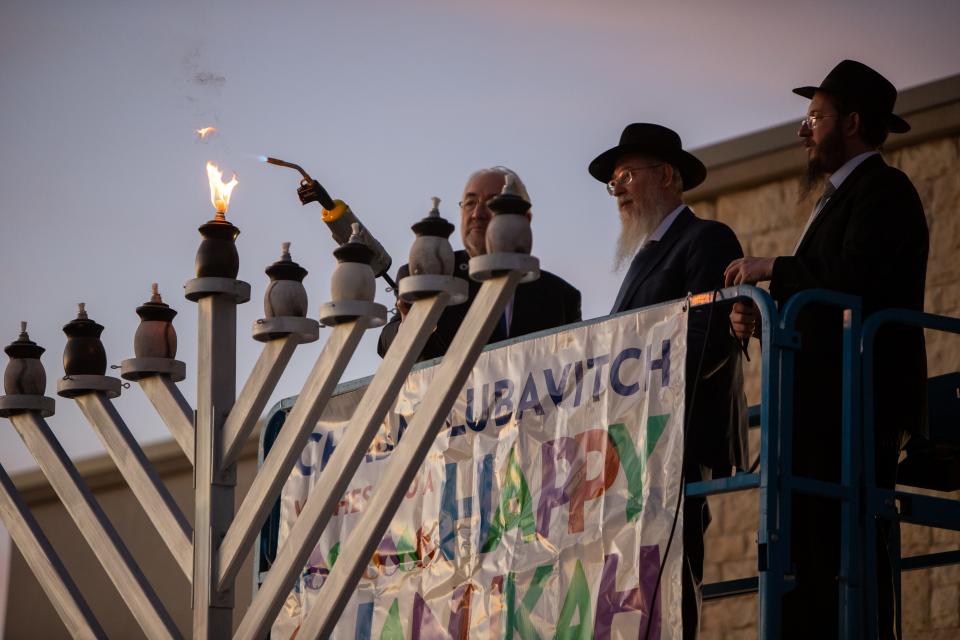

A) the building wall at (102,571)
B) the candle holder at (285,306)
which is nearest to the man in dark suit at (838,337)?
the candle holder at (285,306)

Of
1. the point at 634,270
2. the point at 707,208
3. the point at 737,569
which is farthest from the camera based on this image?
the point at 707,208

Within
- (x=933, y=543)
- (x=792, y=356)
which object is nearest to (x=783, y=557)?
(x=792, y=356)

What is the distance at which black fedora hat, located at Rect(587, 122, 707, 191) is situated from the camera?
5.60 meters

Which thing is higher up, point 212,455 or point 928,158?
point 928,158

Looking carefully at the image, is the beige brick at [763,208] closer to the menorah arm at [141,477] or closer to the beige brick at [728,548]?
the beige brick at [728,548]

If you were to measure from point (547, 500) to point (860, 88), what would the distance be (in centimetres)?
145

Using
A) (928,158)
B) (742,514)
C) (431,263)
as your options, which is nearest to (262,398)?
(431,263)

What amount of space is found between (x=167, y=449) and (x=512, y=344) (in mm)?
7441

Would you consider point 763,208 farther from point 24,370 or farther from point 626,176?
point 24,370

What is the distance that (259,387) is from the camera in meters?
4.68

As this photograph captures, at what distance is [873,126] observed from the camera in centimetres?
496

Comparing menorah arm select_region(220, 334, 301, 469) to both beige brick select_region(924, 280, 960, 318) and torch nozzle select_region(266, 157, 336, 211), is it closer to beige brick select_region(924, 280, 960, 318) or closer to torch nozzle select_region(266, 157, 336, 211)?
torch nozzle select_region(266, 157, 336, 211)

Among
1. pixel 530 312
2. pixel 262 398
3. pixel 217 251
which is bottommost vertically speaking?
pixel 262 398

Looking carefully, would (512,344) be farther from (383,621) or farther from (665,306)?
(383,621)
